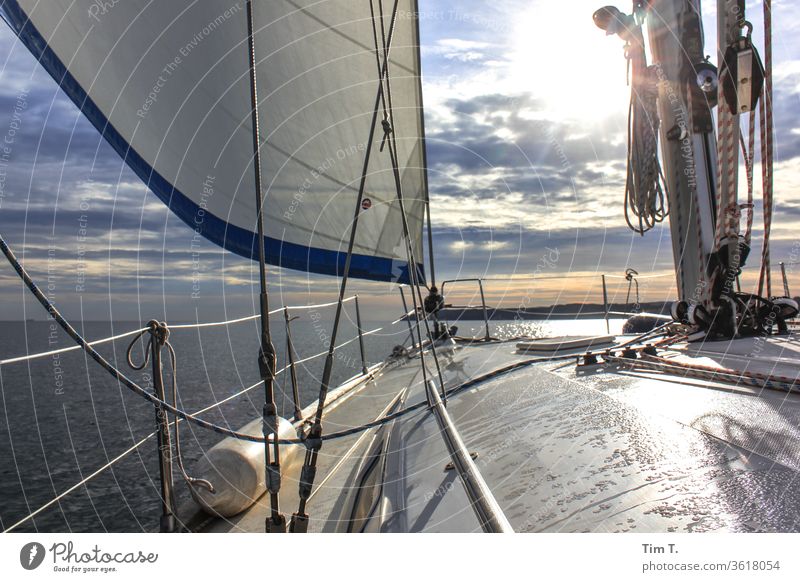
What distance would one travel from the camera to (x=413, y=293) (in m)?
2.10

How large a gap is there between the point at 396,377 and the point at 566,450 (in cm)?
259

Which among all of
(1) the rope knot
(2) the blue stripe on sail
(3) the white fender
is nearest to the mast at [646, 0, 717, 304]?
(2) the blue stripe on sail

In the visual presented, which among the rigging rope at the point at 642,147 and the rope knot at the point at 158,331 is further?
the rigging rope at the point at 642,147

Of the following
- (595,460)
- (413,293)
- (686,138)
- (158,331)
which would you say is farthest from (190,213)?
(686,138)

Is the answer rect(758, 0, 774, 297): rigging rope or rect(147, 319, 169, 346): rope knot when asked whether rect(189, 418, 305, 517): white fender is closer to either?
rect(147, 319, 169, 346): rope knot

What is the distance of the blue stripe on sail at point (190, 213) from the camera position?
2012mm

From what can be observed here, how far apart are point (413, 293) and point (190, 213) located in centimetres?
129

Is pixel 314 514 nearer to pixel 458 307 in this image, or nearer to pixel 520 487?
pixel 520 487

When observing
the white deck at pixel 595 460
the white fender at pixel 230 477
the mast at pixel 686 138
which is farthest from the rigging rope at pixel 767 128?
the white fender at pixel 230 477

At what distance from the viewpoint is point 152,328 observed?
1646 mm

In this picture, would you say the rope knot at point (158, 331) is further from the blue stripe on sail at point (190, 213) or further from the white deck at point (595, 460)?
the blue stripe on sail at point (190, 213)

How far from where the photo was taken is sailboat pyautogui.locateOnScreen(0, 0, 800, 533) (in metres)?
1.21

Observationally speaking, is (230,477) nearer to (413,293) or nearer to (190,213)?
(413,293)
